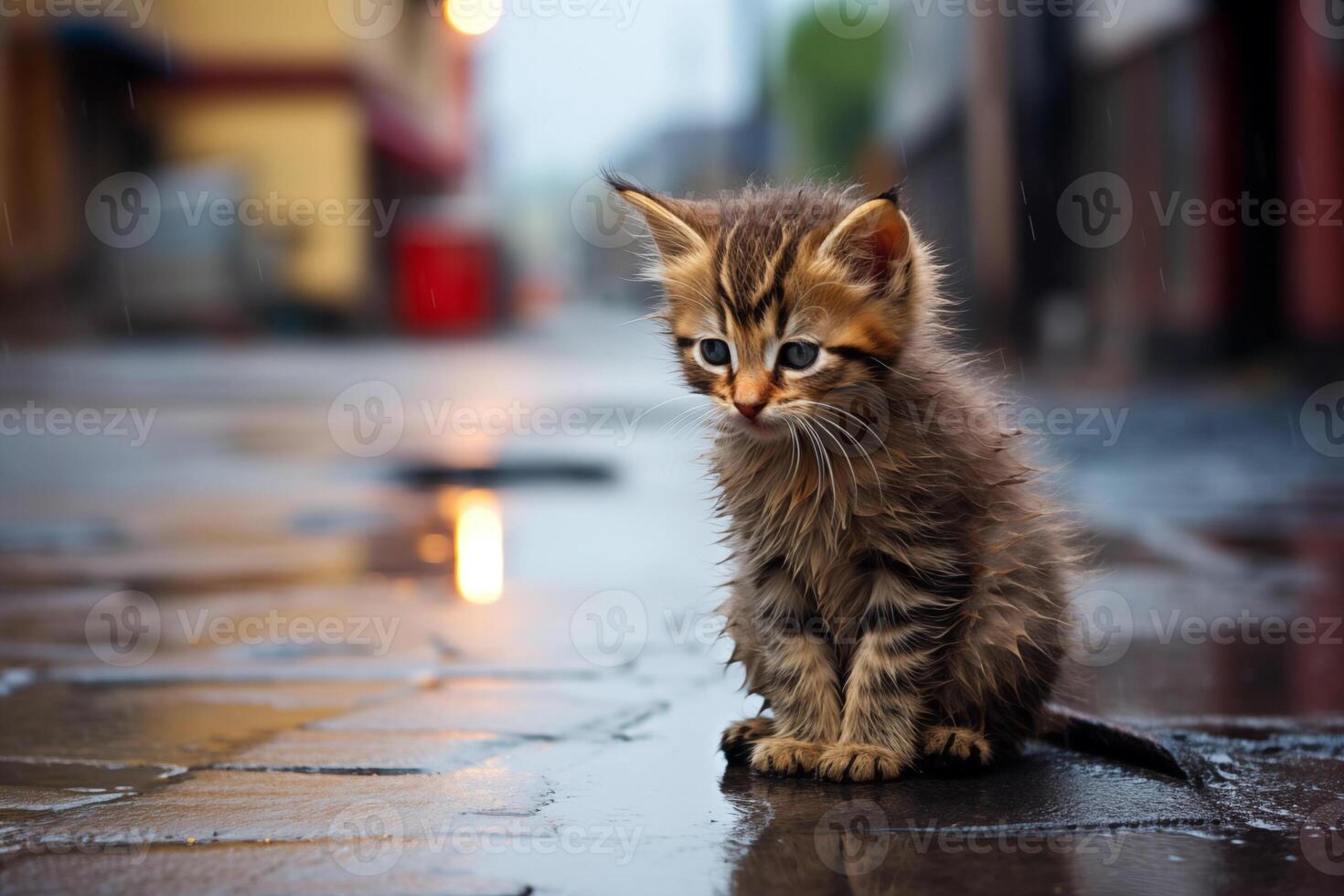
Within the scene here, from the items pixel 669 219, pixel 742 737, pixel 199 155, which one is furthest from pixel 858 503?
pixel 199 155

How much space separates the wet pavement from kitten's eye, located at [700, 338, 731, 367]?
60 cm

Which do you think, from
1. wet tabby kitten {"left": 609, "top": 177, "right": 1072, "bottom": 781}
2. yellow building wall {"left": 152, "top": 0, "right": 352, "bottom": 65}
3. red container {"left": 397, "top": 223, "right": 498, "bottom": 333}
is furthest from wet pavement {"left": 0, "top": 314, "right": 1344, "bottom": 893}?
red container {"left": 397, "top": 223, "right": 498, "bottom": 333}

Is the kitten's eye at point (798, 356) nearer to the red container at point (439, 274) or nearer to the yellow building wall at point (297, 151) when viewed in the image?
the yellow building wall at point (297, 151)

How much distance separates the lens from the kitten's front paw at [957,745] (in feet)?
11.1

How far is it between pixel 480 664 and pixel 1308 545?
13.5ft

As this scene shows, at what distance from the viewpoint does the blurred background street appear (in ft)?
9.75

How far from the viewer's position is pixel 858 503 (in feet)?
10.9

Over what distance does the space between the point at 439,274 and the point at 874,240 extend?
31570 mm

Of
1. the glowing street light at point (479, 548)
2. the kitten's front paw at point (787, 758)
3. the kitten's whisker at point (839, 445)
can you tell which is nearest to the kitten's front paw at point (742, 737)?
the kitten's front paw at point (787, 758)

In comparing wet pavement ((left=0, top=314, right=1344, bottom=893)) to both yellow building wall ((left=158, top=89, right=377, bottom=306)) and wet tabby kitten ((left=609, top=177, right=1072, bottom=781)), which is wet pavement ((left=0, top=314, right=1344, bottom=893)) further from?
yellow building wall ((left=158, top=89, right=377, bottom=306))

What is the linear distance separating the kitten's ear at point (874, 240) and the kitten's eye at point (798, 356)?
0.20 meters

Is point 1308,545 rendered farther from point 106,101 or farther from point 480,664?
point 106,101

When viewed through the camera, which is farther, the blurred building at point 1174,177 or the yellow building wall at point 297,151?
the yellow building wall at point 297,151

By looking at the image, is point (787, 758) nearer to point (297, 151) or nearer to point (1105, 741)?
point (1105, 741)
